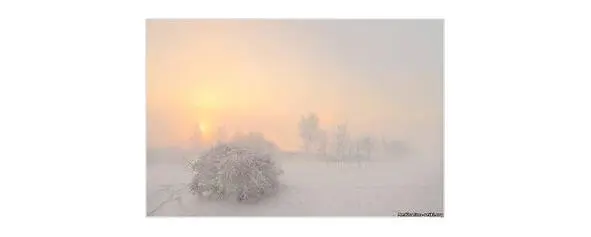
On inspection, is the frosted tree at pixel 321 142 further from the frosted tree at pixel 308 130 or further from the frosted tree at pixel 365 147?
the frosted tree at pixel 365 147

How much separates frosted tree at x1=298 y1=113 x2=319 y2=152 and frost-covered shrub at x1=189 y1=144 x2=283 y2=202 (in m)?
0.20

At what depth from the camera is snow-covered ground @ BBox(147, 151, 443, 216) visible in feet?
12.7

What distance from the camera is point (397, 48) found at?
3879 mm

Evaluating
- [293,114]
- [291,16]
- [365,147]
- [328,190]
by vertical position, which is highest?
[291,16]

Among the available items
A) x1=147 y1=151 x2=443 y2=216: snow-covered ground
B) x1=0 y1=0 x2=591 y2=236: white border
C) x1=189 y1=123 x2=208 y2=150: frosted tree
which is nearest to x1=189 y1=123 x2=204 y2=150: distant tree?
x1=189 y1=123 x2=208 y2=150: frosted tree

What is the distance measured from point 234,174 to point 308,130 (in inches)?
17.8

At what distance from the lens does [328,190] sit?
389cm

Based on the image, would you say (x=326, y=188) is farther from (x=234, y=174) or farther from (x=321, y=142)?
(x=234, y=174)

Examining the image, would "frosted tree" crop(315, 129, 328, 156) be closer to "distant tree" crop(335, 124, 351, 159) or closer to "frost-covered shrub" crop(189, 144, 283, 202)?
"distant tree" crop(335, 124, 351, 159)

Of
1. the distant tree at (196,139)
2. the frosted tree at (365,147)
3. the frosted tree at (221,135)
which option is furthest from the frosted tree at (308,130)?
the distant tree at (196,139)

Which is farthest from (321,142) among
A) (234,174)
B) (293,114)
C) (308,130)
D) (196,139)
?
(196,139)

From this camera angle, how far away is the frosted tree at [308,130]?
3877 millimetres
